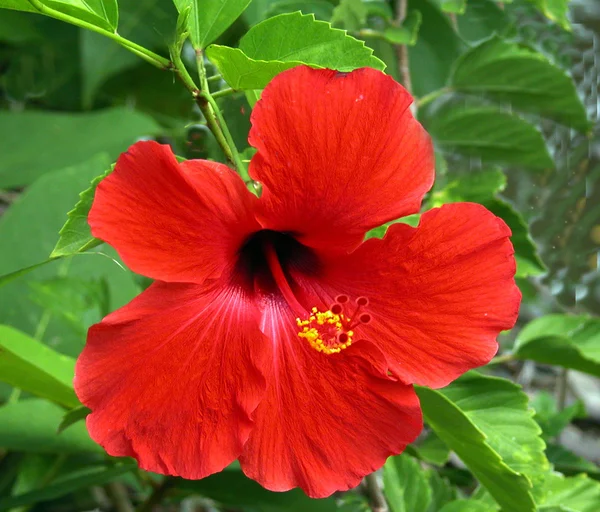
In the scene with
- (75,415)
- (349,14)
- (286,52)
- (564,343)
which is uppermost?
(286,52)

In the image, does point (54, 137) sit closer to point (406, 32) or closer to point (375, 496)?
point (406, 32)

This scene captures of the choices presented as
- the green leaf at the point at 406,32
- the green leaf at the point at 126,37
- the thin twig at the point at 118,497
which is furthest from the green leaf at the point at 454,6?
the thin twig at the point at 118,497

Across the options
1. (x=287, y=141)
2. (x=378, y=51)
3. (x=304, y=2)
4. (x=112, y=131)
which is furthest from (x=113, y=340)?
(x=112, y=131)

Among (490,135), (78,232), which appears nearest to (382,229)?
(78,232)

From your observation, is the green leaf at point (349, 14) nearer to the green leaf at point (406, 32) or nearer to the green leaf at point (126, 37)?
the green leaf at point (406, 32)

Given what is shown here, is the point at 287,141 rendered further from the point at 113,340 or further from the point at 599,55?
the point at 599,55

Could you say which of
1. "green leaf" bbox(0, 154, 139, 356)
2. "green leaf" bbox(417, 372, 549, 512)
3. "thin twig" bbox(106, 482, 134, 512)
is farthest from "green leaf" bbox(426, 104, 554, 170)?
"thin twig" bbox(106, 482, 134, 512)

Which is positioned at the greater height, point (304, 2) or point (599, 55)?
point (304, 2)
